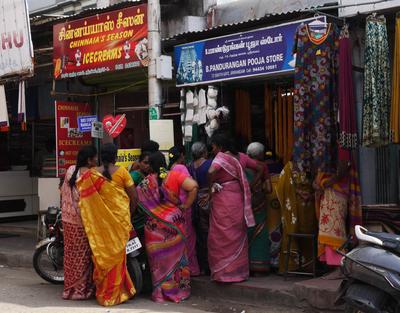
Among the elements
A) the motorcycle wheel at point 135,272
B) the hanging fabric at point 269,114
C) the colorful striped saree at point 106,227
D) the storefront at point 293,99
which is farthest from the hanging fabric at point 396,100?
the motorcycle wheel at point 135,272

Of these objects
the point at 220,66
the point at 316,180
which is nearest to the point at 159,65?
the point at 220,66

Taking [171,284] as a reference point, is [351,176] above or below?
above

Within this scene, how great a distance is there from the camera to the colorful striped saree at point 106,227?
Result: 21.0ft

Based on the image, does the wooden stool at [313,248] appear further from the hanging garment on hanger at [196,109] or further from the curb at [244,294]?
the hanging garment on hanger at [196,109]

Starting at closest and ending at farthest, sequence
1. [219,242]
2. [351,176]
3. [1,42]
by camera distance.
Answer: [351,176], [219,242], [1,42]

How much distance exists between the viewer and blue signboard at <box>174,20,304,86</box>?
7320 mm

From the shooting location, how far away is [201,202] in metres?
7.14

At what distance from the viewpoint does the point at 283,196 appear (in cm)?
695

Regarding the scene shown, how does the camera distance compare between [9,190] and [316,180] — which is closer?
[316,180]

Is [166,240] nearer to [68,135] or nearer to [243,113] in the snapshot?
[243,113]

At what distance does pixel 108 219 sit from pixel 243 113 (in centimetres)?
321

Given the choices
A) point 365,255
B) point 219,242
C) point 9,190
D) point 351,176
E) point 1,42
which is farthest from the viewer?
point 9,190

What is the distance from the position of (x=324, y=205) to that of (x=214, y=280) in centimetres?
148

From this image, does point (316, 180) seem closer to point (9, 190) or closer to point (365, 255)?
point (365, 255)
